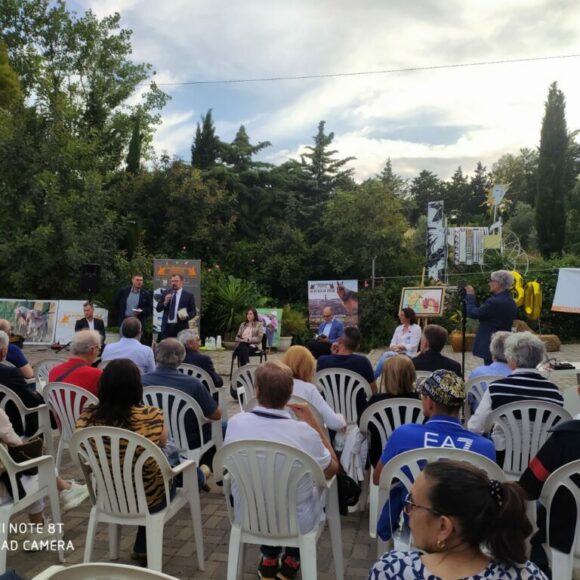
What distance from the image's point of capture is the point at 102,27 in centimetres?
2123

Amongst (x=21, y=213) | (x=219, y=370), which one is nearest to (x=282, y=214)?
(x=21, y=213)

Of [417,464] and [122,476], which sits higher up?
[417,464]

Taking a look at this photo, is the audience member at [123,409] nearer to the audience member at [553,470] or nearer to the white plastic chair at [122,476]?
the white plastic chair at [122,476]

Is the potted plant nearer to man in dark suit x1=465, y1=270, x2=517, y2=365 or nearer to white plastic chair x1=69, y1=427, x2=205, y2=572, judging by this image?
man in dark suit x1=465, y1=270, x2=517, y2=365

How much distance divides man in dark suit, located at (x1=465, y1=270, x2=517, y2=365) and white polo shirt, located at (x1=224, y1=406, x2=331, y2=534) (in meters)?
3.47

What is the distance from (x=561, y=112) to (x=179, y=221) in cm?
1607

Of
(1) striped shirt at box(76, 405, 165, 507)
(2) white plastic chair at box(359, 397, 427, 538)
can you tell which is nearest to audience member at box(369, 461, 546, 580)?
(1) striped shirt at box(76, 405, 165, 507)

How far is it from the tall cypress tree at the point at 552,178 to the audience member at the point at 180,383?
68.2ft

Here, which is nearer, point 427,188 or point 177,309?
point 177,309

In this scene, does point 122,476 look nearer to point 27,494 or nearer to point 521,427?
point 27,494

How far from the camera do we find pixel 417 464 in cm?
215

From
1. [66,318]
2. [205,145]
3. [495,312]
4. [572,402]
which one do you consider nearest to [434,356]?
[572,402]

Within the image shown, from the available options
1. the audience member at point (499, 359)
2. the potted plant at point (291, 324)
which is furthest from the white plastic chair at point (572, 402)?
the potted plant at point (291, 324)

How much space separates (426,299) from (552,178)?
565 inches
